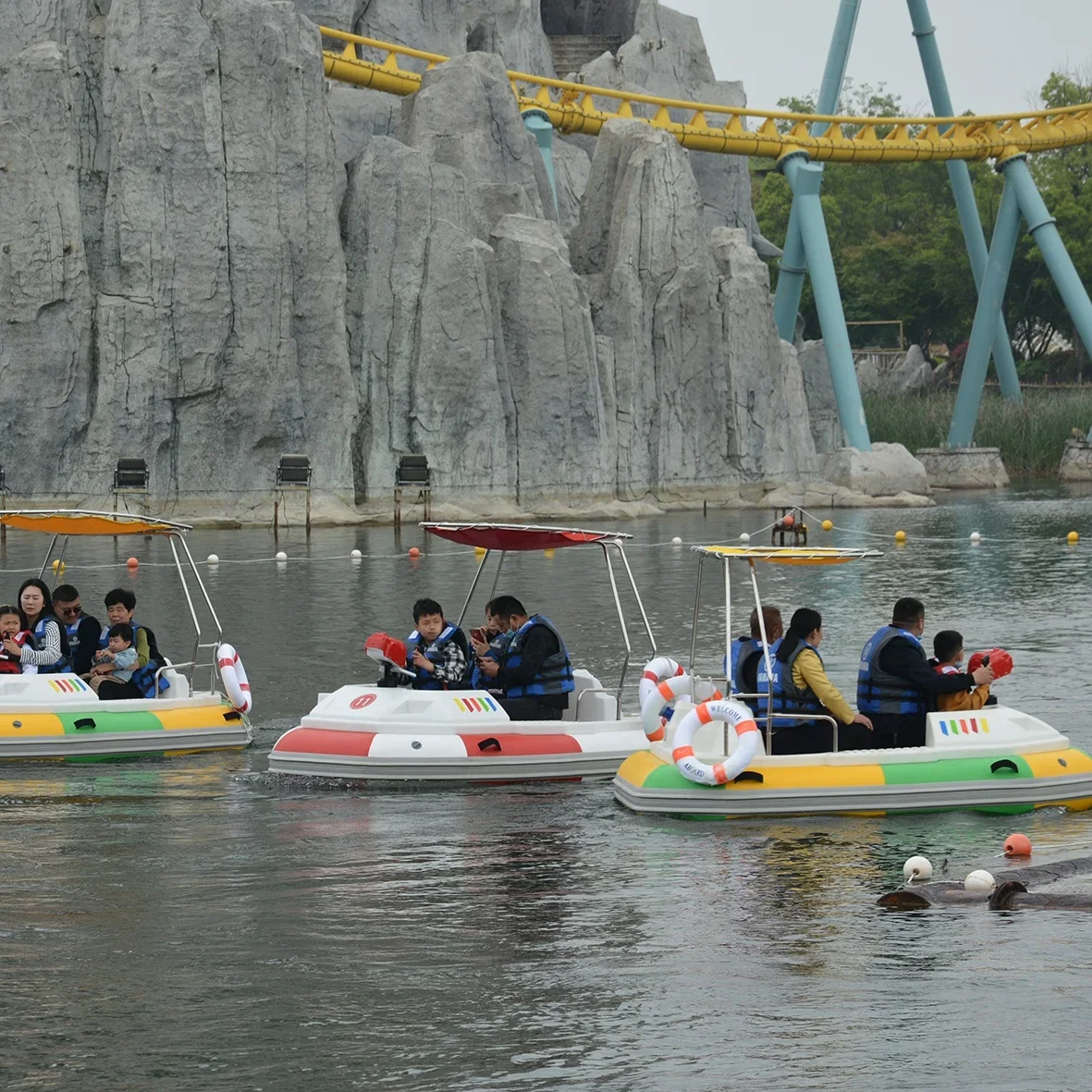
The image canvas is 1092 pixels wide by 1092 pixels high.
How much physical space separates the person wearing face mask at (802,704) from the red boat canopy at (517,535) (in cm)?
→ 237

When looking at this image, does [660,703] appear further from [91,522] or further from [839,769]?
[91,522]

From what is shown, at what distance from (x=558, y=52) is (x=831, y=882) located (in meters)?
66.3

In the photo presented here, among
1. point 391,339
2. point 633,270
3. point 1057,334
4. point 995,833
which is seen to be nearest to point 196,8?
point 391,339

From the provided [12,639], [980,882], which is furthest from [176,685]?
[980,882]

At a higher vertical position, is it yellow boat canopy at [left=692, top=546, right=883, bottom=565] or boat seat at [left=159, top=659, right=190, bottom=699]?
yellow boat canopy at [left=692, top=546, right=883, bottom=565]

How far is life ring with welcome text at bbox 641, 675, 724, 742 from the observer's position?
1395 cm

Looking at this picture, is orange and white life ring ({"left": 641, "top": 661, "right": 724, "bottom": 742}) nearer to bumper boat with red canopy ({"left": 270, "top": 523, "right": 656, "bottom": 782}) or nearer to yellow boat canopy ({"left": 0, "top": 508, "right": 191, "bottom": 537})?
bumper boat with red canopy ({"left": 270, "top": 523, "right": 656, "bottom": 782})

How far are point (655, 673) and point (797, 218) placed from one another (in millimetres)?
54265

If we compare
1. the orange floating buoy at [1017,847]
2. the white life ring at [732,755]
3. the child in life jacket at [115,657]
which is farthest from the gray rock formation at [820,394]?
the orange floating buoy at [1017,847]

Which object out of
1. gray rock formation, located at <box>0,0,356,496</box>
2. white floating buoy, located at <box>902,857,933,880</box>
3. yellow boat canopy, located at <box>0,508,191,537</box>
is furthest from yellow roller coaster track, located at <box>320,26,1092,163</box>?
white floating buoy, located at <box>902,857,933,880</box>

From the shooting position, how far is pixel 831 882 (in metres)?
11.0

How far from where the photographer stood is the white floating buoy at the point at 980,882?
1056 cm

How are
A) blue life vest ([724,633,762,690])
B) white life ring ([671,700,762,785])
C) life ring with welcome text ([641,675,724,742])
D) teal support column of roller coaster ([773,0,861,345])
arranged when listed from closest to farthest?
white life ring ([671,700,762,785]), blue life vest ([724,633,762,690]), life ring with welcome text ([641,675,724,742]), teal support column of roller coaster ([773,0,861,345])

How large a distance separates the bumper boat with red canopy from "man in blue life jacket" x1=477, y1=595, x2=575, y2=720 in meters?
0.23
